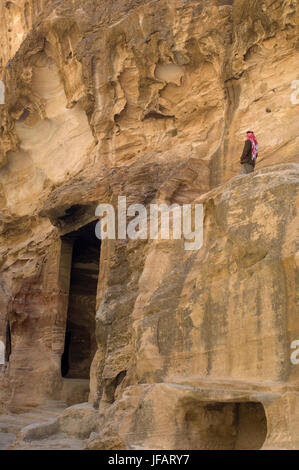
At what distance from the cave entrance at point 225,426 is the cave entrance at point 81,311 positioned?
910 centimetres

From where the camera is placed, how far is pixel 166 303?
827 centimetres

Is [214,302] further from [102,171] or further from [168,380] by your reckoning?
[102,171]

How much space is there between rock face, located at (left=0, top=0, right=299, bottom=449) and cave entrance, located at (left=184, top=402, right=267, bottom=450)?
0.02 metres

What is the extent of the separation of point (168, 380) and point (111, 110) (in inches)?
332

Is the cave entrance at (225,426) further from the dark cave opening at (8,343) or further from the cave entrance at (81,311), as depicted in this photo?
the dark cave opening at (8,343)

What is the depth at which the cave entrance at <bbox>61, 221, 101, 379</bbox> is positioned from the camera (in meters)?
16.1

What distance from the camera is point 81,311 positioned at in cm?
1642

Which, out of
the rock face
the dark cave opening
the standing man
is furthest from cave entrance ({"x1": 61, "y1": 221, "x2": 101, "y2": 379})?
the standing man

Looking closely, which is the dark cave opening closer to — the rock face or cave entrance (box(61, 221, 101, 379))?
the rock face

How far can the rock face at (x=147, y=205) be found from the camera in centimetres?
684

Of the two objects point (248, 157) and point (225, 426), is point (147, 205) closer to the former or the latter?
point (248, 157)

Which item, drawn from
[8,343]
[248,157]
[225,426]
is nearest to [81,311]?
[8,343]

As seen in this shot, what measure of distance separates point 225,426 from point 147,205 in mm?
5328

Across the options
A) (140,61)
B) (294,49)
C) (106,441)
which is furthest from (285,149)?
(106,441)
